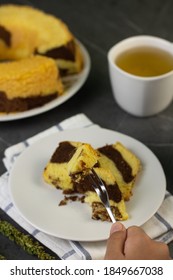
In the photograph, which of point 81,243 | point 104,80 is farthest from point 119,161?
point 104,80

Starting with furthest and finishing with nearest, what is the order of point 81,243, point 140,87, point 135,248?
1. point 140,87
2. point 81,243
3. point 135,248

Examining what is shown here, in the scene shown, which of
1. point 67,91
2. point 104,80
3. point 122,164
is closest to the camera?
point 122,164

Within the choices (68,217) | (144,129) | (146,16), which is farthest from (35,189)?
(146,16)

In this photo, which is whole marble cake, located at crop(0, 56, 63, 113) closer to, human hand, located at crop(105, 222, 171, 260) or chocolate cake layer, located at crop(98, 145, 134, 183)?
chocolate cake layer, located at crop(98, 145, 134, 183)

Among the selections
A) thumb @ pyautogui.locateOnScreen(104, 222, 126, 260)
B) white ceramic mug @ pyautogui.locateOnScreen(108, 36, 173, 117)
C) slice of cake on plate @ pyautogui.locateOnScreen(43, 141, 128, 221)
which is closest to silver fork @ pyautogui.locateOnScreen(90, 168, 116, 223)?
slice of cake on plate @ pyautogui.locateOnScreen(43, 141, 128, 221)

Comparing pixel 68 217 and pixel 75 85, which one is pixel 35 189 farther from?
pixel 75 85

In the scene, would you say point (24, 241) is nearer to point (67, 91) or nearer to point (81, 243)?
point (81, 243)

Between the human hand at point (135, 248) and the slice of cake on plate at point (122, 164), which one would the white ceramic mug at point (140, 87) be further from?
the human hand at point (135, 248)
